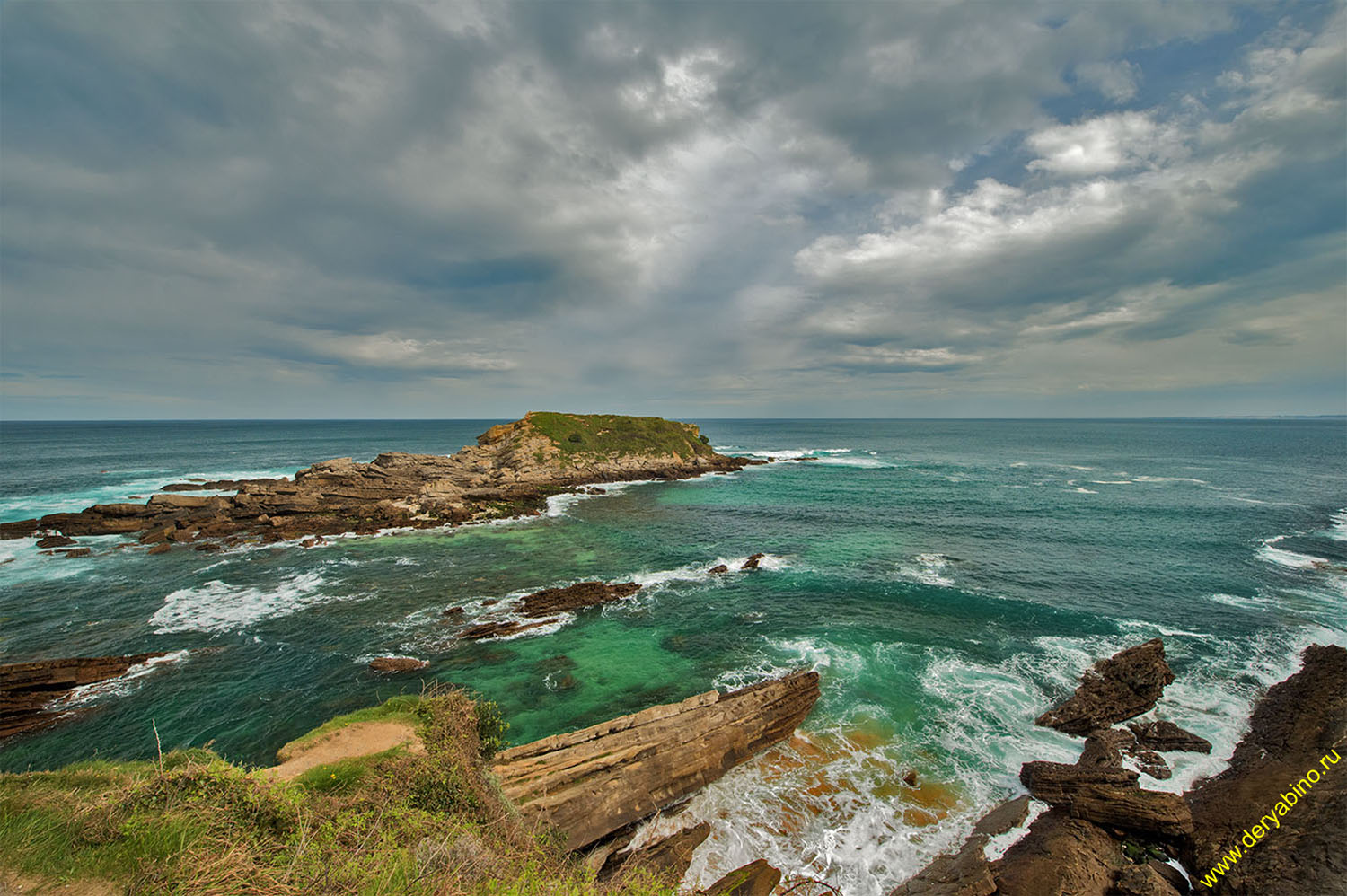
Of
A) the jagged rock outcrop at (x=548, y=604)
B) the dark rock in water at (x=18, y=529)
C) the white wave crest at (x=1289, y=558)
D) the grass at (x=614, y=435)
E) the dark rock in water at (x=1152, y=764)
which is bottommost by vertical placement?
the dark rock in water at (x=1152, y=764)

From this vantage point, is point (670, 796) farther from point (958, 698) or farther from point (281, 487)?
point (281, 487)

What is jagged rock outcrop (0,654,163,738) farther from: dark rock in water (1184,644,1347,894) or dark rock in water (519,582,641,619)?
dark rock in water (1184,644,1347,894)

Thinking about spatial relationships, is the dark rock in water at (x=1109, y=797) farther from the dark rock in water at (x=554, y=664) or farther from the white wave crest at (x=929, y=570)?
the dark rock in water at (x=554, y=664)

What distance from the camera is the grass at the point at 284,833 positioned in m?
6.55

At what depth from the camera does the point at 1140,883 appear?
432 inches

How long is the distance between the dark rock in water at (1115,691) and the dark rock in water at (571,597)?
20.4m

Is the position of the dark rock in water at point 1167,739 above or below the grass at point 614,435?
below

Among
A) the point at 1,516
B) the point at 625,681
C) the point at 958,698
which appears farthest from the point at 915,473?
the point at 1,516

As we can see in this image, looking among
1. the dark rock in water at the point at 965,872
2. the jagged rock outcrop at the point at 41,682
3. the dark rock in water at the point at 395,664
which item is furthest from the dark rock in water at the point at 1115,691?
the jagged rock outcrop at the point at 41,682

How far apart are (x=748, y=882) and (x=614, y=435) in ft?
244

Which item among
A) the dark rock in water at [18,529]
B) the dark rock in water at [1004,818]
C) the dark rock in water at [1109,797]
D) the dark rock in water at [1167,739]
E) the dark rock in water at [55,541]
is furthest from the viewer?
the dark rock in water at [18,529]

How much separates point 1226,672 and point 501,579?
35.9 meters

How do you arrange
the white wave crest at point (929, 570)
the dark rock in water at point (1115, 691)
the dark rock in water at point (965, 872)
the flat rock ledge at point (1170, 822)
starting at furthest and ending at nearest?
the white wave crest at point (929, 570) < the dark rock in water at point (1115, 691) < the flat rock ledge at point (1170, 822) < the dark rock in water at point (965, 872)

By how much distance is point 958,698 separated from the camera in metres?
19.0
